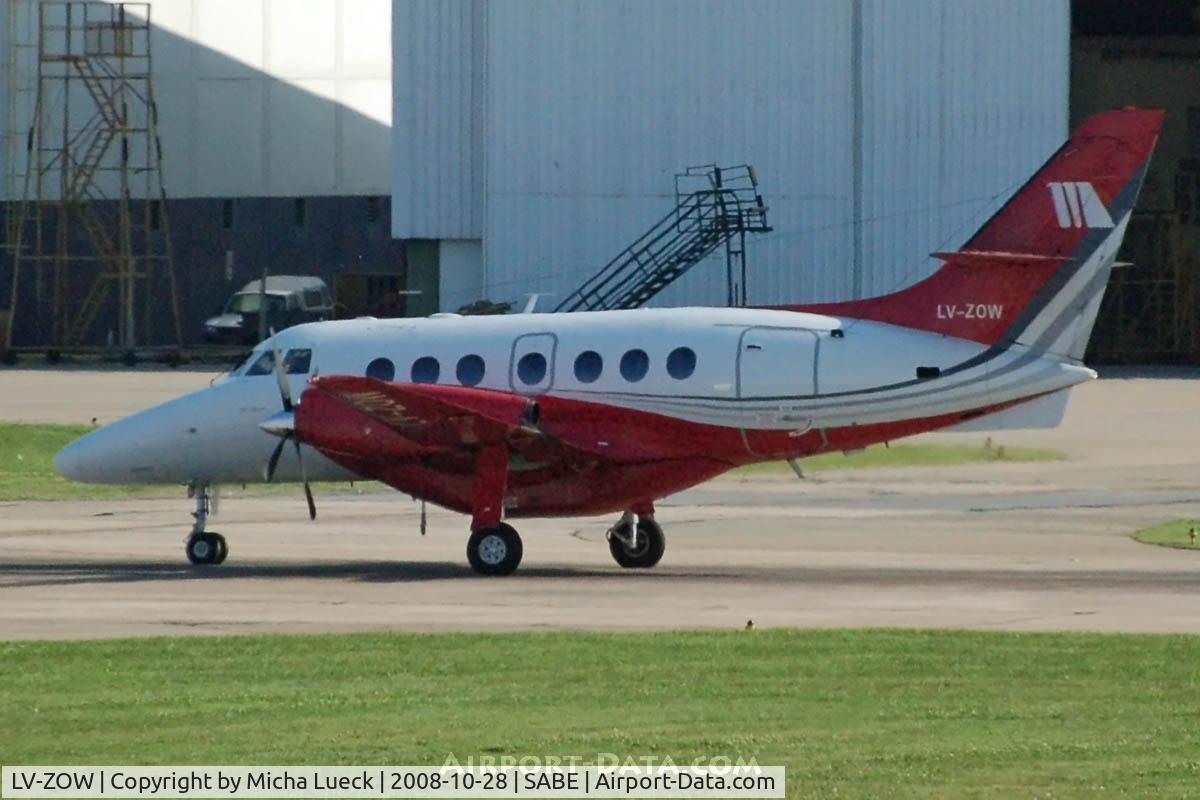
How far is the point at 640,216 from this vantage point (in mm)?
60125

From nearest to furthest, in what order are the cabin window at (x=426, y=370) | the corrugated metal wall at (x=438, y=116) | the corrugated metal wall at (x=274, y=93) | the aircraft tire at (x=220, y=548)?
the cabin window at (x=426, y=370)
the aircraft tire at (x=220, y=548)
the corrugated metal wall at (x=438, y=116)
the corrugated metal wall at (x=274, y=93)

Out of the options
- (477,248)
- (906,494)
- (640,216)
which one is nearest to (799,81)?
(640,216)

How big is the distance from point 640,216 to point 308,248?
53.7ft

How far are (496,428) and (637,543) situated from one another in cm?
256

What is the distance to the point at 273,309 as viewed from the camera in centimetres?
6881

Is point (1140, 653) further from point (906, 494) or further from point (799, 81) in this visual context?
point (799, 81)

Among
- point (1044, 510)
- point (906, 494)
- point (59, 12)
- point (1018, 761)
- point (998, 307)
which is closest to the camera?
point (1018, 761)

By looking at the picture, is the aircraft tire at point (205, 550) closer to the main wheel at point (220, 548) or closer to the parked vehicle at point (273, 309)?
the main wheel at point (220, 548)

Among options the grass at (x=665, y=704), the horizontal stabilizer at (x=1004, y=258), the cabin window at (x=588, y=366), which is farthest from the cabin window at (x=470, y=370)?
the grass at (x=665, y=704)

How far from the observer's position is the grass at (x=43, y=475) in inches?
1470

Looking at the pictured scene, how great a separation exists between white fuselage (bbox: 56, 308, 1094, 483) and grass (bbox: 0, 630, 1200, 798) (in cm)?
599

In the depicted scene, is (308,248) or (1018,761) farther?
(308,248)

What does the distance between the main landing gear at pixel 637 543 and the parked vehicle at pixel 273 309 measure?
4399 cm

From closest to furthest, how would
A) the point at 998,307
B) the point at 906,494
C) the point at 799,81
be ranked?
the point at 998,307 < the point at 906,494 < the point at 799,81
